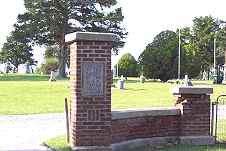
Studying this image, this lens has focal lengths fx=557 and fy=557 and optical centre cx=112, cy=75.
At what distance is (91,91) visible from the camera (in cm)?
1103

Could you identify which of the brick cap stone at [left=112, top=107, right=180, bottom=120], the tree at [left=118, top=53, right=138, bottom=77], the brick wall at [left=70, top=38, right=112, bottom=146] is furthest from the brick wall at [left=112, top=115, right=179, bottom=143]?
the tree at [left=118, top=53, right=138, bottom=77]

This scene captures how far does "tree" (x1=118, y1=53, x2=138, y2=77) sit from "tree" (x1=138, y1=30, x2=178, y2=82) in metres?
7.66

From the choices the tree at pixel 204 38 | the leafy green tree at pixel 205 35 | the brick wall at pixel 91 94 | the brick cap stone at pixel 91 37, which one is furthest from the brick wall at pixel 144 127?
the leafy green tree at pixel 205 35

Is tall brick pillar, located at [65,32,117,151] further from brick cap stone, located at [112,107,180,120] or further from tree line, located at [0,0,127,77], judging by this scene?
tree line, located at [0,0,127,77]

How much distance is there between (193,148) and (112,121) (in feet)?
6.39

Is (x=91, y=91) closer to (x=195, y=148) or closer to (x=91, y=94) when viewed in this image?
(x=91, y=94)

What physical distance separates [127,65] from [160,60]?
44.7ft

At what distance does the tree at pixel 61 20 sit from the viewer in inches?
2668

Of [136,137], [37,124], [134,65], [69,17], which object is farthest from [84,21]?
[136,137]

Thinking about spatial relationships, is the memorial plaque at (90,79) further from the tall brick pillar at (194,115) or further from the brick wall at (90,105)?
the tall brick pillar at (194,115)

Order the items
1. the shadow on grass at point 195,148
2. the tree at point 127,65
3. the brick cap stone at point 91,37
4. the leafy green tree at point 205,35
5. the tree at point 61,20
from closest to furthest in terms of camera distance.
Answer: the brick cap stone at point 91,37, the shadow on grass at point 195,148, the tree at point 61,20, the tree at point 127,65, the leafy green tree at point 205,35

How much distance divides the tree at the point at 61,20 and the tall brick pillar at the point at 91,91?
5653 cm

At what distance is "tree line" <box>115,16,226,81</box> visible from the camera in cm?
7412

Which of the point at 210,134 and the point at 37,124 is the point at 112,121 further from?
the point at 37,124
